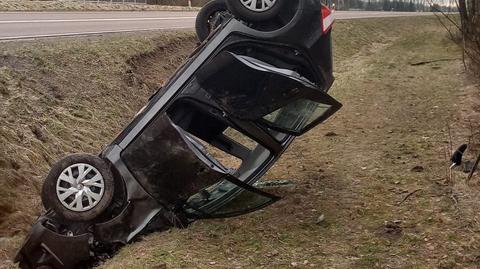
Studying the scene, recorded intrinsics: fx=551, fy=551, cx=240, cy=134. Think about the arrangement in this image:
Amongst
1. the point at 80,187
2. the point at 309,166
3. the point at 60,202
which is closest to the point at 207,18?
the point at 309,166

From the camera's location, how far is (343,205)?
4.91m

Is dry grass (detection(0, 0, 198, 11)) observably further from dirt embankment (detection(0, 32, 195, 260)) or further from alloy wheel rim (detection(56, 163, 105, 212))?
alloy wheel rim (detection(56, 163, 105, 212))

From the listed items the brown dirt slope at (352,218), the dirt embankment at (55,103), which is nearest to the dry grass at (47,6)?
the dirt embankment at (55,103)

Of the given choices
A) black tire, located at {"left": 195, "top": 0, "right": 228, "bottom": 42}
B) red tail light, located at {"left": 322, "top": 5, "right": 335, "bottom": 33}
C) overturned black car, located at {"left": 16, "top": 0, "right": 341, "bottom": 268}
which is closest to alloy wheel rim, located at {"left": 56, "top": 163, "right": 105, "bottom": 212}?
overturned black car, located at {"left": 16, "top": 0, "right": 341, "bottom": 268}

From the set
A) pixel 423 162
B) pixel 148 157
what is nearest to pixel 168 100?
pixel 148 157

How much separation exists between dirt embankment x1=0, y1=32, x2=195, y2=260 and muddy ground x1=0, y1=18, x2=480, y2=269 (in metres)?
0.02

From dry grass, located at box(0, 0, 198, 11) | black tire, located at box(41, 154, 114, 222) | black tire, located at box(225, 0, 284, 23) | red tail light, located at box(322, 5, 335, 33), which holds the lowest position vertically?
dry grass, located at box(0, 0, 198, 11)

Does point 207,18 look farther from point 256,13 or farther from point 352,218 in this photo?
point 352,218

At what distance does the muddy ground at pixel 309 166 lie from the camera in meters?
4.07

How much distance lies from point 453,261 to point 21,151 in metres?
4.71

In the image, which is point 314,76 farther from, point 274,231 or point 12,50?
point 12,50

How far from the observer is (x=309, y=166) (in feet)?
21.3

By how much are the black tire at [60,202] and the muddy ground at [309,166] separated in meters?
0.40

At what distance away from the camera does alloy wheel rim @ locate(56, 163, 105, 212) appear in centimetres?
440
